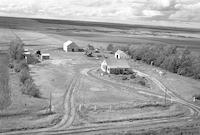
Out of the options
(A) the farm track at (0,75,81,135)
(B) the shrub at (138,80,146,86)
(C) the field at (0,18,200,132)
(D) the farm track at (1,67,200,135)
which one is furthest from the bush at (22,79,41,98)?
(B) the shrub at (138,80,146,86)

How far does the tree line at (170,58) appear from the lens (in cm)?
4265

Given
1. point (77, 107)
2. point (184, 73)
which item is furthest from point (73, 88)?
point (184, 73)

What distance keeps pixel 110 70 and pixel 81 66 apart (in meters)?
7.98

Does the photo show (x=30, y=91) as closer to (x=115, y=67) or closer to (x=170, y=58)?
(x=115, y=67)

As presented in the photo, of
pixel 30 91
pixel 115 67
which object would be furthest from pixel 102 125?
pixel 115 67

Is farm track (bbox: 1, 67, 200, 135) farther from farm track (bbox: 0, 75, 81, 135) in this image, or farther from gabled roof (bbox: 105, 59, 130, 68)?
gabled roof (bbox: 105, 59, 130, 68)

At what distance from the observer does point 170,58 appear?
155ft

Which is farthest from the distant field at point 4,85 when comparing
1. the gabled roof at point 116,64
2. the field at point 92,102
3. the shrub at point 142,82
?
the shrub at point 142,82

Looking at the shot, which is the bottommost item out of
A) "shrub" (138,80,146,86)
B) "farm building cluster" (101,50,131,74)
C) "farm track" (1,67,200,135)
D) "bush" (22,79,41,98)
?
"farm track" (1,67,200,135)

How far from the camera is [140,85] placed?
3325cm

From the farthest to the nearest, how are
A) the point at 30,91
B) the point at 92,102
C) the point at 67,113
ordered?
the point at 30,91, the point at 92,102, the point at 67,113

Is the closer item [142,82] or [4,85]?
[4,85]

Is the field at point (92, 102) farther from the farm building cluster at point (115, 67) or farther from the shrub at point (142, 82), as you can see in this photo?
the farm building cluster at point (115, 67)

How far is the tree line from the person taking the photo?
42.7 metres
